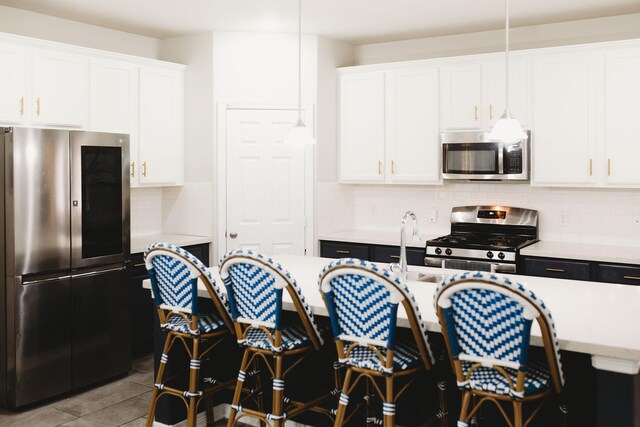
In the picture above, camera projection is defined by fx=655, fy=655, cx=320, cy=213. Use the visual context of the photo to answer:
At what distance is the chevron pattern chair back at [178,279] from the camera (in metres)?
3.06

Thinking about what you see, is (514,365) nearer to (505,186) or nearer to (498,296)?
(498,296)

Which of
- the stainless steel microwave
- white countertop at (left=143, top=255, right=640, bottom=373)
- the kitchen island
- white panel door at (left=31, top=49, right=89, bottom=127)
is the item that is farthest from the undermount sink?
white panel door at (left=31, top=49, right=89, bottom=127)

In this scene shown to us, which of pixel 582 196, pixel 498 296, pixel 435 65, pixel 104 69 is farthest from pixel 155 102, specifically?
pixel 498 296

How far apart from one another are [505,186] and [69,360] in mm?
3549

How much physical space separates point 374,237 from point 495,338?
3257mm

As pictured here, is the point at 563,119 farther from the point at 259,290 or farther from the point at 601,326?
the point at 259,290

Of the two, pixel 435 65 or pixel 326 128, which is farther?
pixel 326 128

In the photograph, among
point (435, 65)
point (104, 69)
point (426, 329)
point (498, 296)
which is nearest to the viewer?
point (498, 296)

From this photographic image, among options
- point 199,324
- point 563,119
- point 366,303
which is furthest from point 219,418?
point 563,119

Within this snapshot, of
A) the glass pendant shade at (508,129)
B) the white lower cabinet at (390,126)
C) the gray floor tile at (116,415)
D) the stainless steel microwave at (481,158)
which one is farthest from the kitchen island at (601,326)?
the white lower cabinet at (390,126)

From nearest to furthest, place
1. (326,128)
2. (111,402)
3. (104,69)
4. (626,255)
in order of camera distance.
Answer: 1. (111,402)
2. (626,255)
3. (104,69)
4. (326,128)

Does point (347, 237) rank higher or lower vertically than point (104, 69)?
lower

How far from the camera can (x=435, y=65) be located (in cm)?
536

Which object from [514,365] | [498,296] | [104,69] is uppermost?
[104,69]
